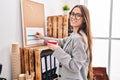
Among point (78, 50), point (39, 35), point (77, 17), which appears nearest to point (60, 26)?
point (39, 35)

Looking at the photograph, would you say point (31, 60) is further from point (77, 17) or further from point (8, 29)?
point (77, 17)

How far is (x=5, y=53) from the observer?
131 centimetres

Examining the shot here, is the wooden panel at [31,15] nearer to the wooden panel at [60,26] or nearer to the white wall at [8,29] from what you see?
the white wall at [8,29]

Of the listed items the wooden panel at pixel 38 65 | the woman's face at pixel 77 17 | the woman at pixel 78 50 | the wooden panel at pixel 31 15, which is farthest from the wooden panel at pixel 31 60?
the woman's face at pixel 77 17

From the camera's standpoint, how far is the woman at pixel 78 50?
1122 mm

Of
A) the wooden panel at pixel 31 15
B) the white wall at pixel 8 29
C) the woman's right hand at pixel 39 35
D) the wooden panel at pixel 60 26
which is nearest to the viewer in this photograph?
the white wall at pixel 8 29

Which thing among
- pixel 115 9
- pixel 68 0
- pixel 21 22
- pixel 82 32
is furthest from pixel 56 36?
pixel 115 9

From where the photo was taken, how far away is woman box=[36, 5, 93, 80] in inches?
44.2

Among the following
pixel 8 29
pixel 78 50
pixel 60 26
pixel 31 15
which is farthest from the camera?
pixel 60 26

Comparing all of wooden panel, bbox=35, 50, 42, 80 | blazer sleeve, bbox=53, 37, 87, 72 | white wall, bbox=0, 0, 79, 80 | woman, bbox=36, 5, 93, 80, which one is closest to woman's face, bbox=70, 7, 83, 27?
woman, bbox=36, 5, 93, 80

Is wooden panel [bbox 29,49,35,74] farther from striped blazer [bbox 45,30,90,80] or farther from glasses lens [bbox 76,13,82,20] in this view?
glasses lens [bbox 76,13,82,20]

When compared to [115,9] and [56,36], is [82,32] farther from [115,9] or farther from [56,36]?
[115,9]

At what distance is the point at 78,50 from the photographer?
1.12 m

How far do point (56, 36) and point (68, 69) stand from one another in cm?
65
